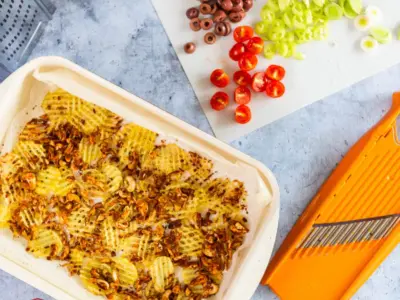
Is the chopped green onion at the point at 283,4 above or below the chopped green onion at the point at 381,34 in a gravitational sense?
above

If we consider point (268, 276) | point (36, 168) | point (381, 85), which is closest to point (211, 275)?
point (268, 276)

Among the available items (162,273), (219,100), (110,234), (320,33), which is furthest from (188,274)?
(320,33)

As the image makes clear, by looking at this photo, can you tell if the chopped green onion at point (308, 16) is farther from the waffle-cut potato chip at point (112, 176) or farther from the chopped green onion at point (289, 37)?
the waffle-cut potato chip at point (112, 176)

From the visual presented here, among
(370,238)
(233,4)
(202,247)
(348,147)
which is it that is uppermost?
(233,4)

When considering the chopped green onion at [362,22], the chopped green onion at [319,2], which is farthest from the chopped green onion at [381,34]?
the chopped green onion at [319,2]

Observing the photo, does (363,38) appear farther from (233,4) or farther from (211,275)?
(211,275)

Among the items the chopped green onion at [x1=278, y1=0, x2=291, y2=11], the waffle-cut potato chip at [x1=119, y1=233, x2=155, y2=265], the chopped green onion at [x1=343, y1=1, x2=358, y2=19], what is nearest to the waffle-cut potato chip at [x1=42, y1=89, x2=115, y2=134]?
the waffle-cut potato chip at [x1=119, y1=233, x2=155, y2=265]

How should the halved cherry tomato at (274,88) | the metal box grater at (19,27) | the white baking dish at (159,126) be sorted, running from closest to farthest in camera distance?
the white baking dish at (159,126)
the metal box grater at (19,27)
the halved cherry tomato at (274,88)
